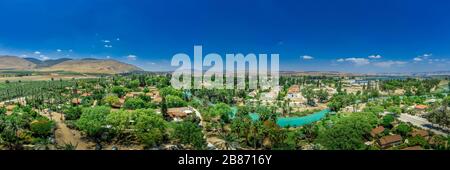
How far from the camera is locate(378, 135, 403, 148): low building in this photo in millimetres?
18125

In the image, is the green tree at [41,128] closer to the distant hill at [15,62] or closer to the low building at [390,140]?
the low building at [390,140]

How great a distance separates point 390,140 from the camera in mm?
18719

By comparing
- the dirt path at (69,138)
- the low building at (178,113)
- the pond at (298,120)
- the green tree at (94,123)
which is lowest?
the pond at (298,120)

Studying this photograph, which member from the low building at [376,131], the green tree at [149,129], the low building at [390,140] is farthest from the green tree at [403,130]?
the green tree at [149,129]

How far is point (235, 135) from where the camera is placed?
18.5m

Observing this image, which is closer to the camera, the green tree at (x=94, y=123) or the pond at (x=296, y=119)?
the green tree at (x=94, y=123)

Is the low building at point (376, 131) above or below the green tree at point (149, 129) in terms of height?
below

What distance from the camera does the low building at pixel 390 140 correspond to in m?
18.1

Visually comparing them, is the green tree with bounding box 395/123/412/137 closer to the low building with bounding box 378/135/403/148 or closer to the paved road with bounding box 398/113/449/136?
the low building with bounding box 378/135/403/148

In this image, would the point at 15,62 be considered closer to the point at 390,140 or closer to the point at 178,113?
the point at 178,113

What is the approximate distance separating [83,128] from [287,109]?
21.1 m

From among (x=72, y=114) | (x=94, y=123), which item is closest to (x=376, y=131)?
(x=94, y=123)
